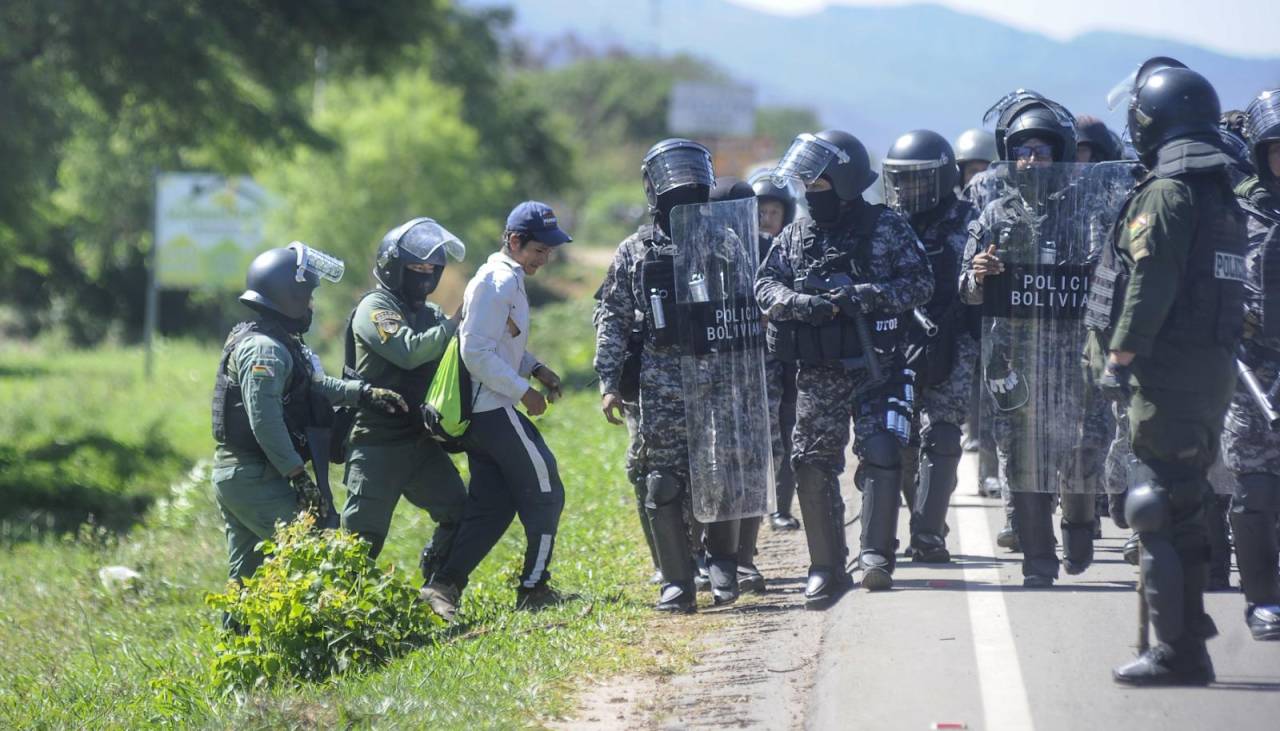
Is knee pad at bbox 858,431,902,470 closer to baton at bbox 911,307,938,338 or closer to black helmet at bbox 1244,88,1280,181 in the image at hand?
baton at bbox 911,307,938,338

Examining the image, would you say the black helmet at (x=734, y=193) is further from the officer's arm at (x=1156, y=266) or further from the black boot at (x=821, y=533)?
the officer's arm at (x=1156, y=266)

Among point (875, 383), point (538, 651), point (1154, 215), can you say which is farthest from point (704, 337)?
point (1154, 215)

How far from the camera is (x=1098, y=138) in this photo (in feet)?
27.8

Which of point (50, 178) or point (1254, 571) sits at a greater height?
point (50, 178)

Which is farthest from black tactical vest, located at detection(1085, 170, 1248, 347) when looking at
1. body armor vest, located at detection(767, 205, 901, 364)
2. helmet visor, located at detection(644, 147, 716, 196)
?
helmet visor, located at detection(644, 147, 716, 196)

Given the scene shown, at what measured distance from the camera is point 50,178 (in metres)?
19.7

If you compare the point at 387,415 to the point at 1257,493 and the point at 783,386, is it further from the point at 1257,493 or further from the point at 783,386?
the point at 1257,493

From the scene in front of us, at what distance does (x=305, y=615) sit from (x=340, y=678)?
34cm

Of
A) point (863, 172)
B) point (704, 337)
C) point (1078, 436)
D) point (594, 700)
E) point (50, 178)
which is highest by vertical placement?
point (50, 178)

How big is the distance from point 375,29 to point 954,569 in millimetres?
14535

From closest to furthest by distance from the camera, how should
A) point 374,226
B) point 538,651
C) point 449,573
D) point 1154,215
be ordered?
point 1154,215 → point 538,651 → point 449,573 → point 374,226

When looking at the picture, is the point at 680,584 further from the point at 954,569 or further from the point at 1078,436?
the point at 1078,436

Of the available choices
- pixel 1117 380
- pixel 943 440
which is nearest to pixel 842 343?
pixel 943 440

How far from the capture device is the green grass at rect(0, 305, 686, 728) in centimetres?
609
